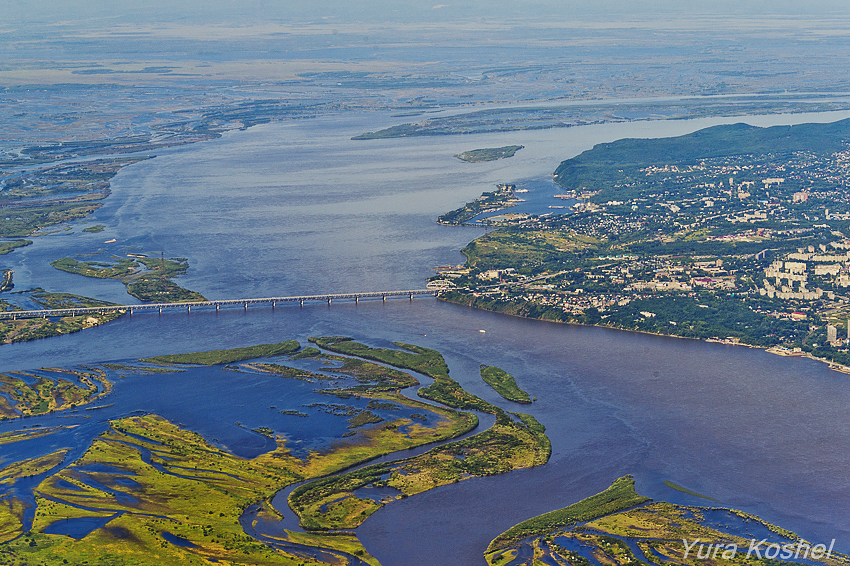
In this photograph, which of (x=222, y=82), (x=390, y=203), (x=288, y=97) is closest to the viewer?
(x=390, y=203)

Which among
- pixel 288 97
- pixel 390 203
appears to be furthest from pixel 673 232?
pixel 288 97

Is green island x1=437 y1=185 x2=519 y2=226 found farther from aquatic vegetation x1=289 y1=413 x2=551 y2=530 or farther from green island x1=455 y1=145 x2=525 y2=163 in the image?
aquatic vegetation x1=289 y1=413 x2=551 y2=530

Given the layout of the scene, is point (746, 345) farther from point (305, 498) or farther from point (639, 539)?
point (305, 498)

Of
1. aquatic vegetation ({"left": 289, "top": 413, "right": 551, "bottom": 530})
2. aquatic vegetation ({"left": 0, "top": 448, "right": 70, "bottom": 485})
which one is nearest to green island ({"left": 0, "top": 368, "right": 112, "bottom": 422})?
aquatic vegetation ({"left": 0, "top": 448, "right": 70, "bottom": 485})

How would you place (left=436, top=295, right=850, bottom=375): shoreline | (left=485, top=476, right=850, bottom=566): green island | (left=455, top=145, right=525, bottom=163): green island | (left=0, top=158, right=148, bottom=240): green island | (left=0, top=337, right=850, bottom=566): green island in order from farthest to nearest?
(left=455, top=145, right=525, bottom=163): green island, (left=0, top=158, right=148, bottom=240): green island, (left=436, top=295, right=850, bottom=375): shoreline, (left=0, top=337, right=850, bottom=566): green island, (left=485, top=476, right=850, bottom=566): green island

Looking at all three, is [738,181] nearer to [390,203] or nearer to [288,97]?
[390,203]

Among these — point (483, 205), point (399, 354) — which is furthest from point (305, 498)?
point (483, 205)

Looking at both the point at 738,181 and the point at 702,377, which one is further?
the point at 738,181

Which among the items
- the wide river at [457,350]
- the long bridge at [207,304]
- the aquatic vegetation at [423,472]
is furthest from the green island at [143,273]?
the aquatic vegetation at [423,472]
